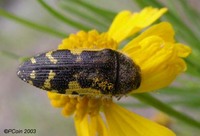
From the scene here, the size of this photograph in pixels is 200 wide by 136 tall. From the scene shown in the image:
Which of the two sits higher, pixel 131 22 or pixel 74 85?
pixel 131 22

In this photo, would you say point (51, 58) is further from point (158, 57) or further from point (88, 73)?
point (158, 57)

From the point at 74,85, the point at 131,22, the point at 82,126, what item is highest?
the point at 131,22

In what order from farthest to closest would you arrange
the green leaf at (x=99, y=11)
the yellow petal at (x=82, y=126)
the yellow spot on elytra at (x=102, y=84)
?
the green leaf at (x=99, y=11) → the yellow petal at (x=82, y=126) → the yellow spot on elytra at (x=102, y=84)

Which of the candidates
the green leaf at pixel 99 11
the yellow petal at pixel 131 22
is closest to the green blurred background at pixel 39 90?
the green leaf at pixel 99 11

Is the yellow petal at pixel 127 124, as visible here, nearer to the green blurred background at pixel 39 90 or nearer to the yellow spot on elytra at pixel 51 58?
the yellow spot on elytra at pixel 51 58

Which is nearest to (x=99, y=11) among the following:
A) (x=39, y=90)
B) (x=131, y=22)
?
(x=131, y=22)
